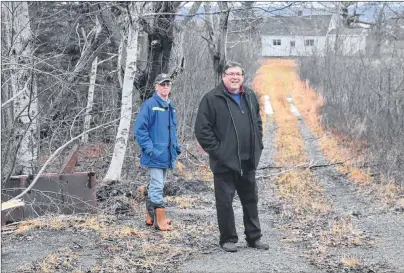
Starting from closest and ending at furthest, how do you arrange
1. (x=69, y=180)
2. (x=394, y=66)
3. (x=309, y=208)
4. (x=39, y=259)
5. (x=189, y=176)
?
(x=39, y=259), (x=69, y=180), (x=309, y=208), (x=189, y=176), (x=394, y=66)

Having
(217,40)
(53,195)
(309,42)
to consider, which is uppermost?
(309,42)

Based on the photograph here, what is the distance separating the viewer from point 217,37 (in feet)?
60.4

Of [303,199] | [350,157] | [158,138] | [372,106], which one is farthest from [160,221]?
[372,106]

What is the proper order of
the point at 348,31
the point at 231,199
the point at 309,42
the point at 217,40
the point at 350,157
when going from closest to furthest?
1. the point at 231,199
2. the point at 350,157
3. the point at 217,40
4. the point at 348,31
5. the point at 309,42

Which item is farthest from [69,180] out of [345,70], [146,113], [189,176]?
[345,70]

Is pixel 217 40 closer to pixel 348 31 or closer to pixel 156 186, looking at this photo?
pixel 156 186

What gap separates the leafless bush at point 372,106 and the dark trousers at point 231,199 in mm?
5696

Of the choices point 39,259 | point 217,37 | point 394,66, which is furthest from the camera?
point 217,37

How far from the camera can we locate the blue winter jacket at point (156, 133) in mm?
7520

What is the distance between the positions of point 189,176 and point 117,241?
628 cm

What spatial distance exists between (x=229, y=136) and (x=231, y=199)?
0.72 meters

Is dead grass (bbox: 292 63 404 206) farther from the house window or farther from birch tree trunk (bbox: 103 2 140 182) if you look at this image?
the house window

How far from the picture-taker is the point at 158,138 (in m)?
7.63

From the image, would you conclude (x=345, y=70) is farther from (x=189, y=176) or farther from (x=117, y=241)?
(x=117, y=241)
